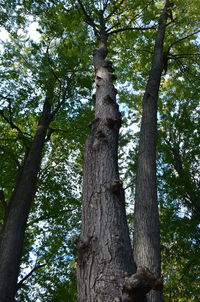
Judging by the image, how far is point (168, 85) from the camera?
45.9 ft

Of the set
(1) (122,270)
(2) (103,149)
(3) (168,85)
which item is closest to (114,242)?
(1) (122,270)

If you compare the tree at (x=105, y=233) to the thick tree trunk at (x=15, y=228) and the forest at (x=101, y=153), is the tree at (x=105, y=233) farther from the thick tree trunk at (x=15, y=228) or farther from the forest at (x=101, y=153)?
the thick tree trunk at (x=15, y=228)

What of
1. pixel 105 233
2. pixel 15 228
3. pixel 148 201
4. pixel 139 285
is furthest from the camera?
pixel 15 228

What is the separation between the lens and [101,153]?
3.38m

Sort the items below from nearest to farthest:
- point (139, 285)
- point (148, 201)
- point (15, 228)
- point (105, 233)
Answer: point (139, 285), point (105, 233), point (148, 201), point (15, 228)

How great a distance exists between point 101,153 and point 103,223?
3.50ft

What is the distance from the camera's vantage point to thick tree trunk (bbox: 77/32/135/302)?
2.07m

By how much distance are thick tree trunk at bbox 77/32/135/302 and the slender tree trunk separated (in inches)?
48.8

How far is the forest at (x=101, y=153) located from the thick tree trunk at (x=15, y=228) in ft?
0.09

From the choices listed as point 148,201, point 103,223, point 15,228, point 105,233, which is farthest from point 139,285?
point 15,228

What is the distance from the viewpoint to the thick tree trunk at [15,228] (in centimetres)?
598

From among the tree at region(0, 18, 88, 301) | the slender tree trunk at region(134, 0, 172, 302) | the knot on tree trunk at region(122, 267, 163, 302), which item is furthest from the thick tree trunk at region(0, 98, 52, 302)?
the knot on tree trunk at region(122, 267, 163, 302)

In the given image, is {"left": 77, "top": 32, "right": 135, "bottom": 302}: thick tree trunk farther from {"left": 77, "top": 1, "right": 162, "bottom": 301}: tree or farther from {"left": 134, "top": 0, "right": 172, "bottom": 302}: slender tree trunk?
{"left": 134, "top": 0, "right": 172, "bottom": 302}: slender tree trunk

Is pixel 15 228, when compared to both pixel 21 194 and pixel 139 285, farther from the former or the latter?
pixel 139 285
